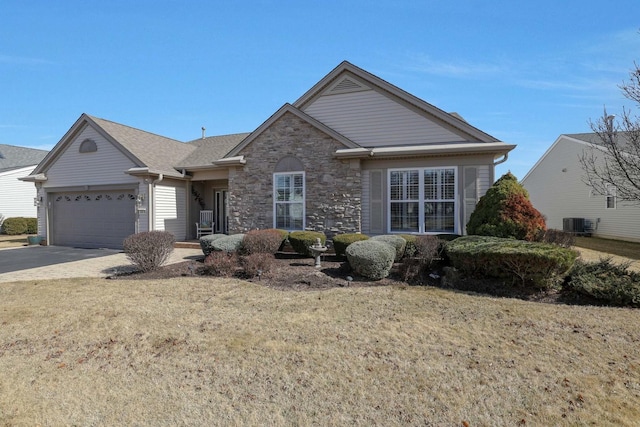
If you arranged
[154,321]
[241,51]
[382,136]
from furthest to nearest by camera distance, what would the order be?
[382,136], [241,51], [154,321]

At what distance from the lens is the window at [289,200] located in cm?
1281

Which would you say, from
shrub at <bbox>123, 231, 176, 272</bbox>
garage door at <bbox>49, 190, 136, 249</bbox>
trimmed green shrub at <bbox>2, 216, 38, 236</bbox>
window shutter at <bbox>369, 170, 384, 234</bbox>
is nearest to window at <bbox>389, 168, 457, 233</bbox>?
window shutter at <bbox>369, 170, 384, 234</bbox>

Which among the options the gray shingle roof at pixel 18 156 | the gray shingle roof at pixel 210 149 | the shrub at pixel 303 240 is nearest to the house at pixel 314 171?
the gray shingle roof at pixel 210 149

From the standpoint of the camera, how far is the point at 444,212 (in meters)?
11.7

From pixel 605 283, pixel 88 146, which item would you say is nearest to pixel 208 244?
pixel 88 146

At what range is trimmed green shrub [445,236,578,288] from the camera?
6.57 m

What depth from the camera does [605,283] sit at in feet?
21.0

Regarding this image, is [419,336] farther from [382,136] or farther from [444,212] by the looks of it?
[382,136]

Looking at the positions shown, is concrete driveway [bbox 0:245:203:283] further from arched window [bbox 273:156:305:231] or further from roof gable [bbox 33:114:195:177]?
roof gable [bbox 33:114:195:177]

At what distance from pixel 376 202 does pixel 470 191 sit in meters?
3.08

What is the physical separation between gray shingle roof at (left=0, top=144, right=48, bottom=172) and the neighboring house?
38703 millimetres

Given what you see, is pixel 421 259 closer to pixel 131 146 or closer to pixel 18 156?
pixel 131 146

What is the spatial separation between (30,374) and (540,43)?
13.2 metres

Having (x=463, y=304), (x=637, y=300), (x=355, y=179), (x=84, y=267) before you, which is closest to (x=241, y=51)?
(x=355, y=179)
